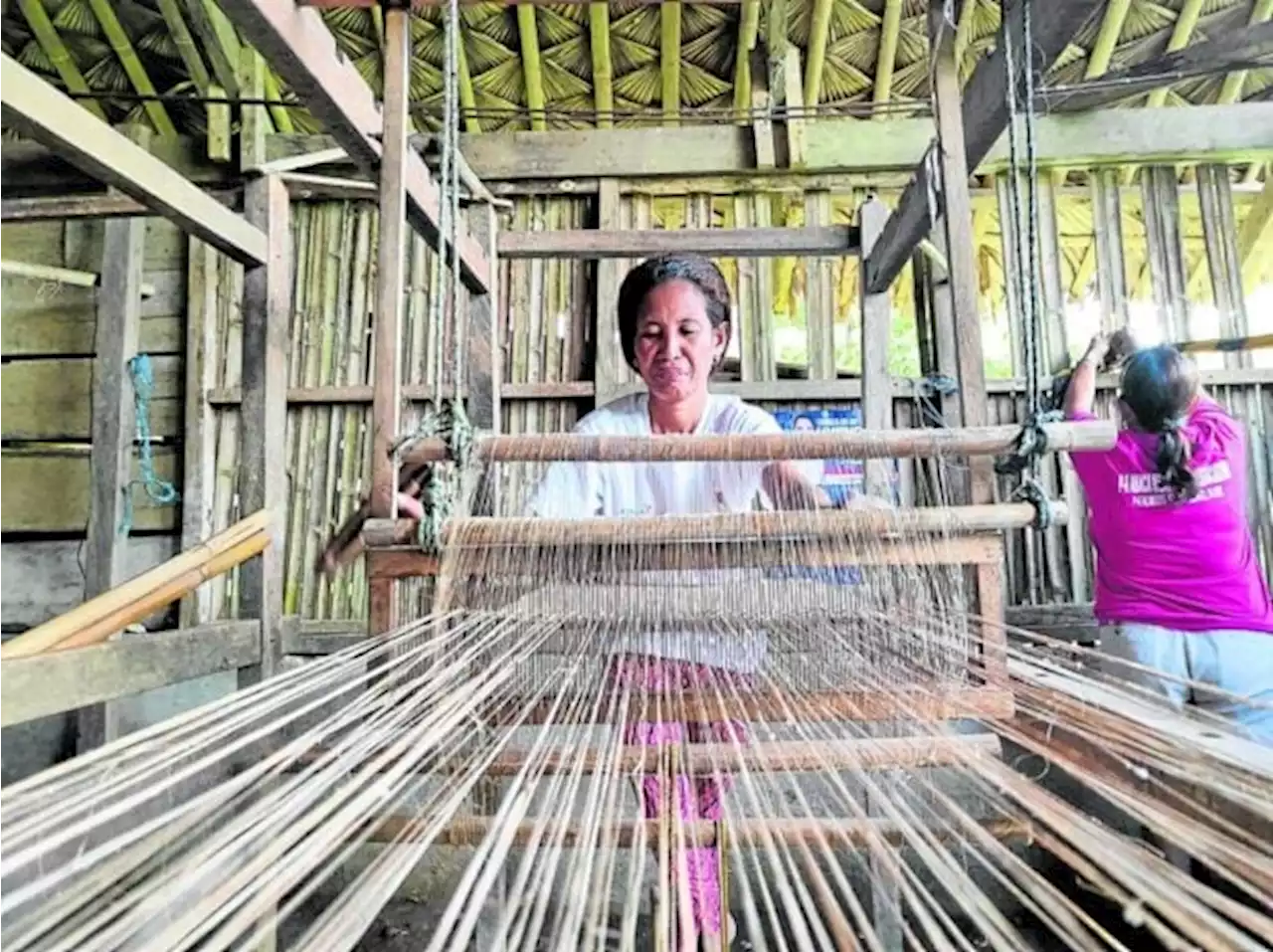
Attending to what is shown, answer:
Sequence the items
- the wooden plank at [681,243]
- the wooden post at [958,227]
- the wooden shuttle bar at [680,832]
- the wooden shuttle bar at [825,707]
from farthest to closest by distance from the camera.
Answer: the wooden plank at [681,243]
the wooden post at [958,227]
the wooden shuttle bar at [825,707]
the wooden shuttle bar at [680,832]

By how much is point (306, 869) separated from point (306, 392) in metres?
3.27

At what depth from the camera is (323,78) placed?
1412 millimetres

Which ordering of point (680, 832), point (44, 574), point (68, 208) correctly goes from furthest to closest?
1. point (44, 574)
2. point (68, 208)
3. point (680, 832)

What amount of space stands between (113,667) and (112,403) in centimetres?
263

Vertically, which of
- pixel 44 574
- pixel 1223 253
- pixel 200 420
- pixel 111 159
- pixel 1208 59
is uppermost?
pixel 1208 59

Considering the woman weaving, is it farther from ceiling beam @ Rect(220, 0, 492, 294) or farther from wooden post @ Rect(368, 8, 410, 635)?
ceiling beam @ Rect(220, 0, 492, 294)

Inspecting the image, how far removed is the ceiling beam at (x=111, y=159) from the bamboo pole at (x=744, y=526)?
0.87 meters

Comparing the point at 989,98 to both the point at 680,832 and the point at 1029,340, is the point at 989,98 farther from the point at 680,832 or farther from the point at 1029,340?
the point at 680,832

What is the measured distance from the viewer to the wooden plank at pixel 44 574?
3.63 m

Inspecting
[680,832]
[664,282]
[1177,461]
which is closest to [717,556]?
[680,832]

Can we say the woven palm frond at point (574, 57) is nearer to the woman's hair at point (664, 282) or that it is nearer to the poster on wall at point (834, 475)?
the poster on wall at point (834, 475)

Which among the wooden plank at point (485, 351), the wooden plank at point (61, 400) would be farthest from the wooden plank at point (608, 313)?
the wooden plank at point (61, 400)

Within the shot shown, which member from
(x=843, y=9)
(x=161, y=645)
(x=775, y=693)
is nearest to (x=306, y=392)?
(x=161, y=645)

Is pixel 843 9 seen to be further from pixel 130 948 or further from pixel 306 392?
pixel 130 948
